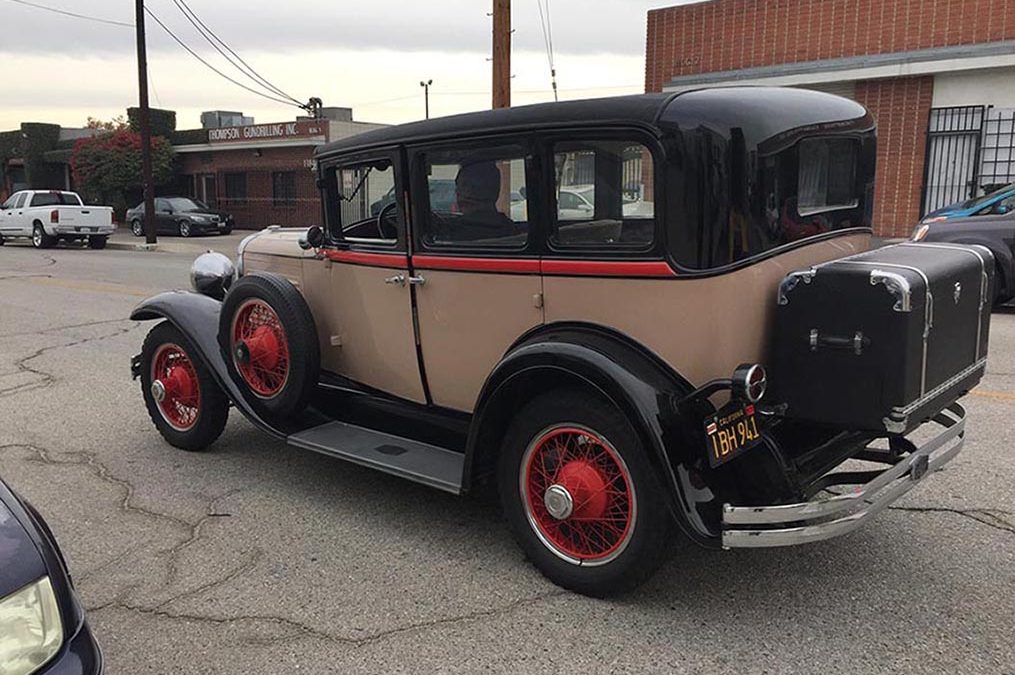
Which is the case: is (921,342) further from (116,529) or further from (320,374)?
(116,529)

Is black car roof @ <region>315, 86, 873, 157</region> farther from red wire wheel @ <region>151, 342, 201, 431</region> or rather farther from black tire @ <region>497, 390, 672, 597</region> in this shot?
red wire wheel @ <region>151, 342, 201, 431</region>

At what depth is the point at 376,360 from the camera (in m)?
4.51

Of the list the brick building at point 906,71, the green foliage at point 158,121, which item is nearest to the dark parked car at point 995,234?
the brick building at point 906,71

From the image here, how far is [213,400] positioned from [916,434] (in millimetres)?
4230

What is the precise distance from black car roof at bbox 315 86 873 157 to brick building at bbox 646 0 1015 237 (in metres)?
14.0

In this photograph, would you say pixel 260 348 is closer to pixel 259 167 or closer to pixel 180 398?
pixel 180 398

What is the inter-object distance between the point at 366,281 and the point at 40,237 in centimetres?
2294

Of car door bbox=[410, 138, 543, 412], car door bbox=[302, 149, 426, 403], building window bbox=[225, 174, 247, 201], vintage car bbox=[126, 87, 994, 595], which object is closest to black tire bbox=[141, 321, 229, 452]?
car door bbox=[302, 149, 426, 403]

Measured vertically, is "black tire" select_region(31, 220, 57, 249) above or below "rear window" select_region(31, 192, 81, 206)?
below

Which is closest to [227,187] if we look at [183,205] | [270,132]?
[183,205]

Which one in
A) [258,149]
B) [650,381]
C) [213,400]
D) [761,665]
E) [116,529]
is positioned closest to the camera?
[761,665]

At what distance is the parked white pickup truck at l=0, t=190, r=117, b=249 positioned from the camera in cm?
2345

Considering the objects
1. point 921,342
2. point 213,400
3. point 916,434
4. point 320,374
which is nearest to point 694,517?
point 921,342

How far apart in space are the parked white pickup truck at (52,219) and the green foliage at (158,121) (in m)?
8.41
